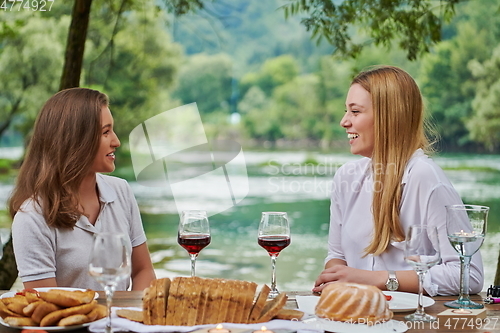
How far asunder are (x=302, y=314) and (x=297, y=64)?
19.3 m

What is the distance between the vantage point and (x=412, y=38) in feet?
14.7

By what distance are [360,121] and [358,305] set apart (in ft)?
3.18

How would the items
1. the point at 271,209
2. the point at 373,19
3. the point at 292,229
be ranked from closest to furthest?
1. the point at 373,19
2. the point at 292,229
3. the point at 271,209

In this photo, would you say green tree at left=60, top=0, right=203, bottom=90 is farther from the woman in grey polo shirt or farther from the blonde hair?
the blonde hair

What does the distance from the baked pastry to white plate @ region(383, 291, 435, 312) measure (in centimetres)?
13

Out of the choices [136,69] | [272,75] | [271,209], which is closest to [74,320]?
[271,209]

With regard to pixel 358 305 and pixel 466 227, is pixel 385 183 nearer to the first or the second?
pixel 466 227

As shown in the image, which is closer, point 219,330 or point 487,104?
point 219,330

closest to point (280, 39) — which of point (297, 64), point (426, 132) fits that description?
point (297, 64)

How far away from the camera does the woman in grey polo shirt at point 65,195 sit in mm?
2002

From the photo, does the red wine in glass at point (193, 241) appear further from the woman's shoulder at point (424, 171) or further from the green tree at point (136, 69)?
the green tree at point (136, 69)

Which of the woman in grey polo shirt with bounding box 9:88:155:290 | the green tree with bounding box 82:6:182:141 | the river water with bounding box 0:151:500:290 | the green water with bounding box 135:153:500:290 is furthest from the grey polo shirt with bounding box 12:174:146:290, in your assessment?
the green tree with bounding box 82:6:182:141

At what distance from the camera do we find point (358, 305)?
1489mm

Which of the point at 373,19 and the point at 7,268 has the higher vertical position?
the point at 373,19
